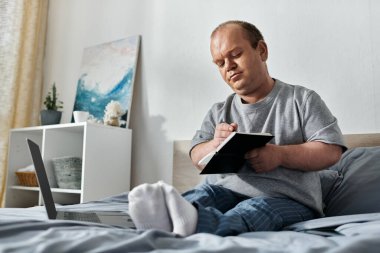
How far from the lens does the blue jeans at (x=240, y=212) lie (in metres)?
0.75

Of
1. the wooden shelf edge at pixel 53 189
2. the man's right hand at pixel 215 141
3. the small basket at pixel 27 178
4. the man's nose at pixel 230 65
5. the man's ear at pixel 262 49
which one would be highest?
the man's ear at pixel 262 49

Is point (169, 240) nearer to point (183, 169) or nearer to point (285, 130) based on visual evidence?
point (285, 130)

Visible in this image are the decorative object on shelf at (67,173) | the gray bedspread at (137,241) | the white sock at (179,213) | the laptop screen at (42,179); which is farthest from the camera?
the decorative object on shelf at (67,173)

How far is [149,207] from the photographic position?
711 mm

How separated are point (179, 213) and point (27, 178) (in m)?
1.90

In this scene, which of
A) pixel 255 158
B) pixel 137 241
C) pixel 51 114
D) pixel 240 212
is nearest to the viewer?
pixel 137 241

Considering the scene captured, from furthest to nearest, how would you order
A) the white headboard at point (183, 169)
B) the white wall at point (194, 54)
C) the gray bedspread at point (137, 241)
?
the white headboard at point (183, 169) → the white wall at point (194, 54) → the gray bedspread at point (137, 241)

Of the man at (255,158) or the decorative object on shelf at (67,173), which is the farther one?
the decorative object on shelf at (67,173)

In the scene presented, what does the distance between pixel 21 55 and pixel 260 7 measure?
1.65 metres

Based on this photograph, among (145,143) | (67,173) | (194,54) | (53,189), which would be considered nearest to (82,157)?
(67,173)

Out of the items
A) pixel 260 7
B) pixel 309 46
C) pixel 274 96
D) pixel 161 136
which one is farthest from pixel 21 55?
pixel 274 96

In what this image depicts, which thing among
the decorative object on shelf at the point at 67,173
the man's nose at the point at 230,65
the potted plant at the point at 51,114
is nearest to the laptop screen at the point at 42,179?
the man's nose at the point at 230,65

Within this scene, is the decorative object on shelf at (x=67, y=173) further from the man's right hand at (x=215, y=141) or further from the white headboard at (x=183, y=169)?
the man's right hand at (x=215, y=141)

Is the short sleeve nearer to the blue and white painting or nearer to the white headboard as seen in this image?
the white headboard
